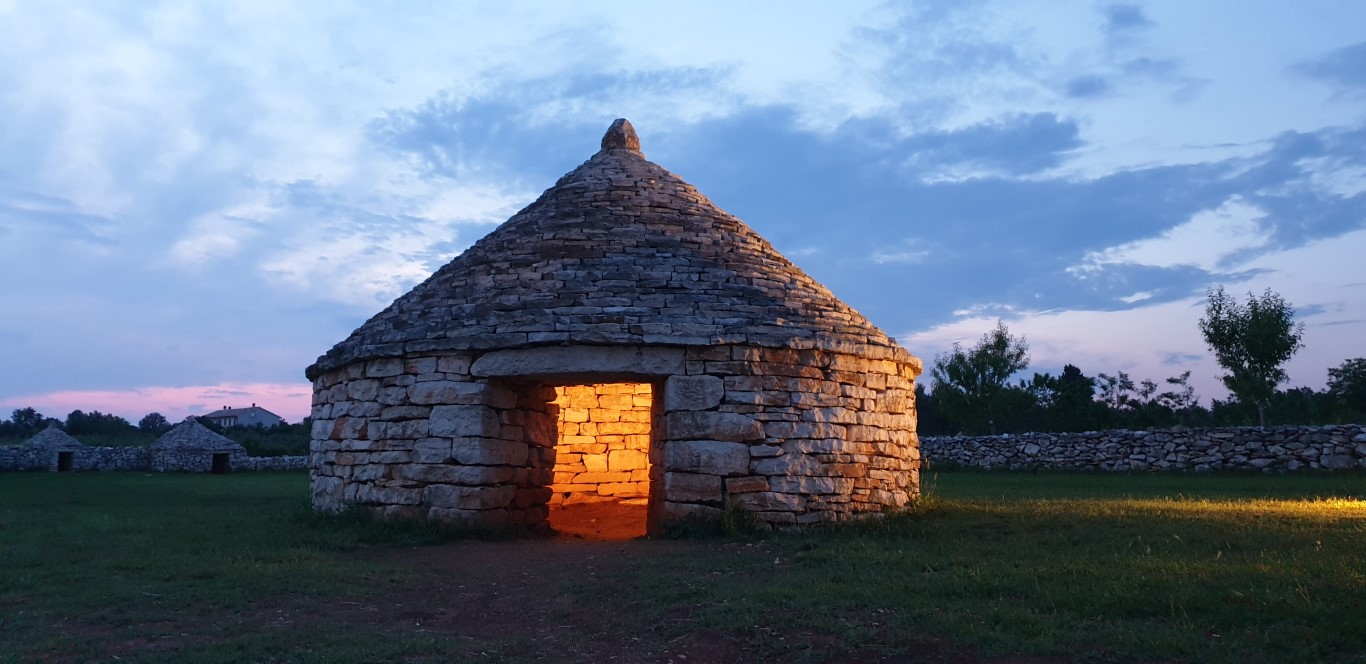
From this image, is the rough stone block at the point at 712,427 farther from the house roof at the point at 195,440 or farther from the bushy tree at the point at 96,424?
the bushy tree at the point at 96,424

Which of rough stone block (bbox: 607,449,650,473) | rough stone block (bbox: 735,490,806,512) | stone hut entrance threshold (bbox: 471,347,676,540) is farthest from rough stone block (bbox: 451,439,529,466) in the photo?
rough stone block (bbox: 607,449,650,473)

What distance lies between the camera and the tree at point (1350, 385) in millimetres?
28000

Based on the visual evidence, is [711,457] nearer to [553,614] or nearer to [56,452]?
[553,614]

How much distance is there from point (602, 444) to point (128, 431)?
171 ft

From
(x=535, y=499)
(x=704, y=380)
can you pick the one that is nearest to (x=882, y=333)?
(x=704, y=380)

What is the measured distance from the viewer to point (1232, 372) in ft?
81.1

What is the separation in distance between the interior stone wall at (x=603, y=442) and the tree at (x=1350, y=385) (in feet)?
80.5

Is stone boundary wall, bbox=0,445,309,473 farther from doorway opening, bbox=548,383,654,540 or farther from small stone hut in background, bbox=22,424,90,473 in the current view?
doorway opening, bbox=548,383,654,540

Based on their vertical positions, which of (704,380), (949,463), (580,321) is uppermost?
(580,321)

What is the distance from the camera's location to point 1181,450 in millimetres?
17438

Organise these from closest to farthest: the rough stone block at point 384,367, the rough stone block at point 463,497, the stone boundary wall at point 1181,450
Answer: the rough stone block at point 463,497 → the rough stone block at point 384,367 → the stone boundary wall at point 1181,450

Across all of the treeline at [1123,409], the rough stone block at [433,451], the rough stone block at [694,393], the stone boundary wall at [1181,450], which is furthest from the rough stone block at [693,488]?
the treeline at [1123,409]

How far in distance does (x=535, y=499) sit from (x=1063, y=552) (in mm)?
5391

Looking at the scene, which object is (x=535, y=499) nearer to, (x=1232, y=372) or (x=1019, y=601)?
(x=1019, y=601)
